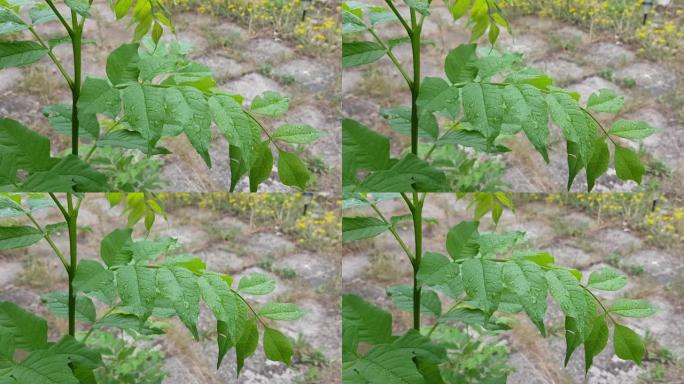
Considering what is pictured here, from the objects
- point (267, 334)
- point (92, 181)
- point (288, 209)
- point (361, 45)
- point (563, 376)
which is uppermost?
point (361, 45)

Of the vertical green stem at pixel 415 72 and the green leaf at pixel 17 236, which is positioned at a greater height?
the vertical green stem at pixel 415 72

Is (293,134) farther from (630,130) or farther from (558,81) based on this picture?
(558,81)

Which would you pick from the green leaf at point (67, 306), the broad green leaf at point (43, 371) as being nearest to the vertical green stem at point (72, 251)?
the green leaf at point (67, 306)

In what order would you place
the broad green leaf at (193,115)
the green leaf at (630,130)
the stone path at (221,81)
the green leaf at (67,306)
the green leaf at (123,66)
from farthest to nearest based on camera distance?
the stone path at (221,81), the green leaf at (67,306), the green leaf at (630,130), the green leaf at (123,66), the broad green leaf at (193,115)

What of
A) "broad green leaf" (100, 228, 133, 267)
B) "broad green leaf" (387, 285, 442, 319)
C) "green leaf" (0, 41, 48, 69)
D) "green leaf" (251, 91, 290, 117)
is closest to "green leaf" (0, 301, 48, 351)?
"broad green leaf" (100, 228, 133, 267)

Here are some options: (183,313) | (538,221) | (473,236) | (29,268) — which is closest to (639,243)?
(538,221)

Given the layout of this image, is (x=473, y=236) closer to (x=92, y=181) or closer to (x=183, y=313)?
(x=183, y=313)

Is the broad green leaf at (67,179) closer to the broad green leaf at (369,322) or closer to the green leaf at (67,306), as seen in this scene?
the green leaf at (67,306)
